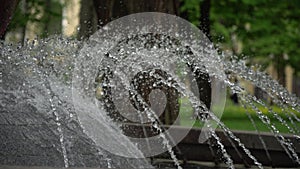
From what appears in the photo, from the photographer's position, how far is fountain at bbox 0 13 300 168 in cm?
523

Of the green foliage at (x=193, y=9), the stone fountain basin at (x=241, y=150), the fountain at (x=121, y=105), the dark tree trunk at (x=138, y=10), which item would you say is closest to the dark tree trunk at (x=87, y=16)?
the green foliage at (x=193, y=9)

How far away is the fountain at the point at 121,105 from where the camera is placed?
17.1ft

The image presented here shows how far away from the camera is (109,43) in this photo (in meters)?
7.29

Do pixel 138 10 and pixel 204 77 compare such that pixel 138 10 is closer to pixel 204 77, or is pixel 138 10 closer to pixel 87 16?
pixel 204 77

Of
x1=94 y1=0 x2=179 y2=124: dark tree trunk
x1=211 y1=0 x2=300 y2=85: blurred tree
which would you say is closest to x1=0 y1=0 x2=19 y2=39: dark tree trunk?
x1=94 y1=0 x2=179 y2=124: dark tree trunk

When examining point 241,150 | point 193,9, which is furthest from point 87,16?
point 241,150

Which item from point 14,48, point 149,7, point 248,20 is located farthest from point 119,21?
point 248,20

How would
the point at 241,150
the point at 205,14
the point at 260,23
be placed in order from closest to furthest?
the point at 241,150 < the point at 205,14 < the point at 260,23

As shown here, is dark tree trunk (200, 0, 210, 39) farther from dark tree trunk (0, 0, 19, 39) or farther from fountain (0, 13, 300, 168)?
dark tree trunk (0, 0, 19, 39)

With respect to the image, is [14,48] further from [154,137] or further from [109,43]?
[154,137]

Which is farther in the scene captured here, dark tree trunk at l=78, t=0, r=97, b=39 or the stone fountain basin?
dark tree trunk at l=78, t=0, r=97, b=39

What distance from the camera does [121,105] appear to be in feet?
25.6

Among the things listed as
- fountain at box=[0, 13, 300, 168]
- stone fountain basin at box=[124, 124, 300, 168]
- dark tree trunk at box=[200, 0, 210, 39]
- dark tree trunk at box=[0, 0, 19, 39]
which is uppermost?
dark tree trunk at box=[200, 0, 210, 39]

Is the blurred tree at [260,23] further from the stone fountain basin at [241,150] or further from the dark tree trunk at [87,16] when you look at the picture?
the stone fountain basin at [241,150]
